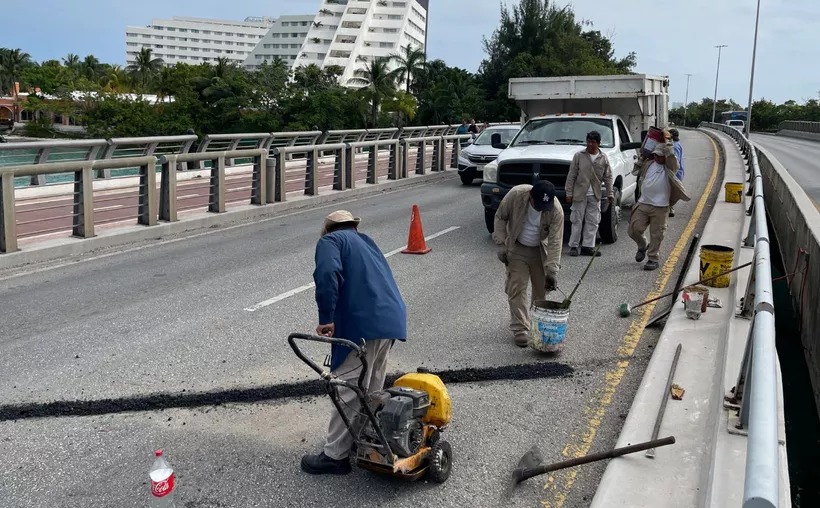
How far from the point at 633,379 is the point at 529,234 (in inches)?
63.6

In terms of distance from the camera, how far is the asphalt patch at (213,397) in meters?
5.41

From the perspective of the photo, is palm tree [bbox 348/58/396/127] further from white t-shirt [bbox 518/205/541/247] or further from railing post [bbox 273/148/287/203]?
white t-shirt [bbox 518/205/541/247]

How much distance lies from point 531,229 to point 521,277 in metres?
0.46

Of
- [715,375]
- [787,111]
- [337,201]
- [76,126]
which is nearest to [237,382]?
[715,375]

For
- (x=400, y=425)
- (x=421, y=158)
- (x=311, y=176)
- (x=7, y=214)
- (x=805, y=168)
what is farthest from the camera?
(x=805, y=168)

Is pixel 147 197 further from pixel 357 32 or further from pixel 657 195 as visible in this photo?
pixel 357 32

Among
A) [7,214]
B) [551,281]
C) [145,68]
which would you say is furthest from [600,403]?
[145,68]

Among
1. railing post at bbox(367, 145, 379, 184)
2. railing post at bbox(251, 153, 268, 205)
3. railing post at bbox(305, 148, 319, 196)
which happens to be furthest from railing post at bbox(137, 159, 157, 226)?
railing post at bbox(367, 145, 379, 184)

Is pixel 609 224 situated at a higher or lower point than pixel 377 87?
lower

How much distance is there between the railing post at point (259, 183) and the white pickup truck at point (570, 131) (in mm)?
5211

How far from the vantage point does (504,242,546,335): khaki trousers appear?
705 cm

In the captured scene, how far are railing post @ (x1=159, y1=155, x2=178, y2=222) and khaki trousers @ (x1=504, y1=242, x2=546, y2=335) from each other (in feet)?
26.1

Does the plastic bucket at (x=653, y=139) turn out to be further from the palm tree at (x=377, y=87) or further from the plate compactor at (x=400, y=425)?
the palm tree at (x=377, y=87)

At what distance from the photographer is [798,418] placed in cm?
744
